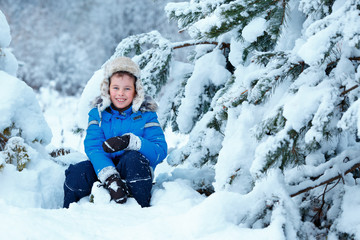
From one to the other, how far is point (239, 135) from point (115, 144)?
1.11m

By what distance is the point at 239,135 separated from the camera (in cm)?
196

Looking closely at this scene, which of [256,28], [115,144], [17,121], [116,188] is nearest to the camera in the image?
[256,28]

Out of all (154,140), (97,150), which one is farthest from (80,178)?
(154,140)

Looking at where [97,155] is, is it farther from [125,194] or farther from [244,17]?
[244,17]

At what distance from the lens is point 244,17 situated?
6.37ft

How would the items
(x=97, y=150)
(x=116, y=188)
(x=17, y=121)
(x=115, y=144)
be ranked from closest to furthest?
1. (x=116, y=188)
2. (x=115, y=144)
3. (x=97, y=150)
4. (x=17, y=121)

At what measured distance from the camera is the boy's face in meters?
3.00

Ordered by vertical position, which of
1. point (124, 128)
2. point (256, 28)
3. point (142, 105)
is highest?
point (256, 28)

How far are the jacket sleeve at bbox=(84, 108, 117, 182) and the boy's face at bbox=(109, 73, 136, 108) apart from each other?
193 mm

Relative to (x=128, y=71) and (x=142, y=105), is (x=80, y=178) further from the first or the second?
(x=128, y=71)

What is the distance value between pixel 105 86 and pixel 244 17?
1.49m

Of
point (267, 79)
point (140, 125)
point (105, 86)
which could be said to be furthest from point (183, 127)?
point (267, 79)

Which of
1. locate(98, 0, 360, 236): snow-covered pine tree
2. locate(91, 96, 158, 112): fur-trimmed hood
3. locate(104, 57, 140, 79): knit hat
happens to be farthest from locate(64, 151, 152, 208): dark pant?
locate(104, 57, 140, 79): knit hat

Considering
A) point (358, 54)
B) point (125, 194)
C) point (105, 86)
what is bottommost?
point (125, 194)
